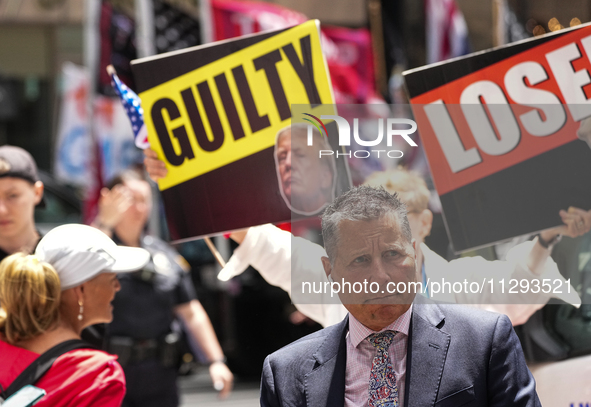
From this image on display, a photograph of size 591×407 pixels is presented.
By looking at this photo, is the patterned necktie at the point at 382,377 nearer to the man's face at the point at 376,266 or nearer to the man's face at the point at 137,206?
the man's face at the point at 376,266

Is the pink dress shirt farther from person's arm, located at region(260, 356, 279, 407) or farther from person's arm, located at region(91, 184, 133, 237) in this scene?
person's arm, located at region(91, 184, 133, 237)

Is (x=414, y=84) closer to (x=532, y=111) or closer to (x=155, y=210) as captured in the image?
(x=532, y=111)

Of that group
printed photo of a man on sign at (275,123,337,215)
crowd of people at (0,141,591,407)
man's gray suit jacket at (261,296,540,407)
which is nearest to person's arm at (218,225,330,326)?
crowd of people at (0,141,591,407)

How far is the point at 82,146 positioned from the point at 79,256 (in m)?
5.97

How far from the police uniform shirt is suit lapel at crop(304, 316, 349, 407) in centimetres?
211

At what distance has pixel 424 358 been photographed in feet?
6.55

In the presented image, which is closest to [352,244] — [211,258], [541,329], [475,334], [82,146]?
[475,334]

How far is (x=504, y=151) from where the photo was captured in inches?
98.7

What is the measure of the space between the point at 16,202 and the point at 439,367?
2.40 metres

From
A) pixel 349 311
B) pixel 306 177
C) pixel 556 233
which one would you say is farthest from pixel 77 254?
pixel 556 233

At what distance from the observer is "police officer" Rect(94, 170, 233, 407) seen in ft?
12.9

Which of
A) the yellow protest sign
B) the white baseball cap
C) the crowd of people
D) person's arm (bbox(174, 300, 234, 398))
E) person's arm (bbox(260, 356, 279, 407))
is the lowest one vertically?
person's arm (bbox(174, 300, 234, 398))

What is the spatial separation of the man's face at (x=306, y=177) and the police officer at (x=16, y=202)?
5.31ft

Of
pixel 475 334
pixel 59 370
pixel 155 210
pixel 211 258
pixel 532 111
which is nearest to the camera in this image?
pixel 475 334
